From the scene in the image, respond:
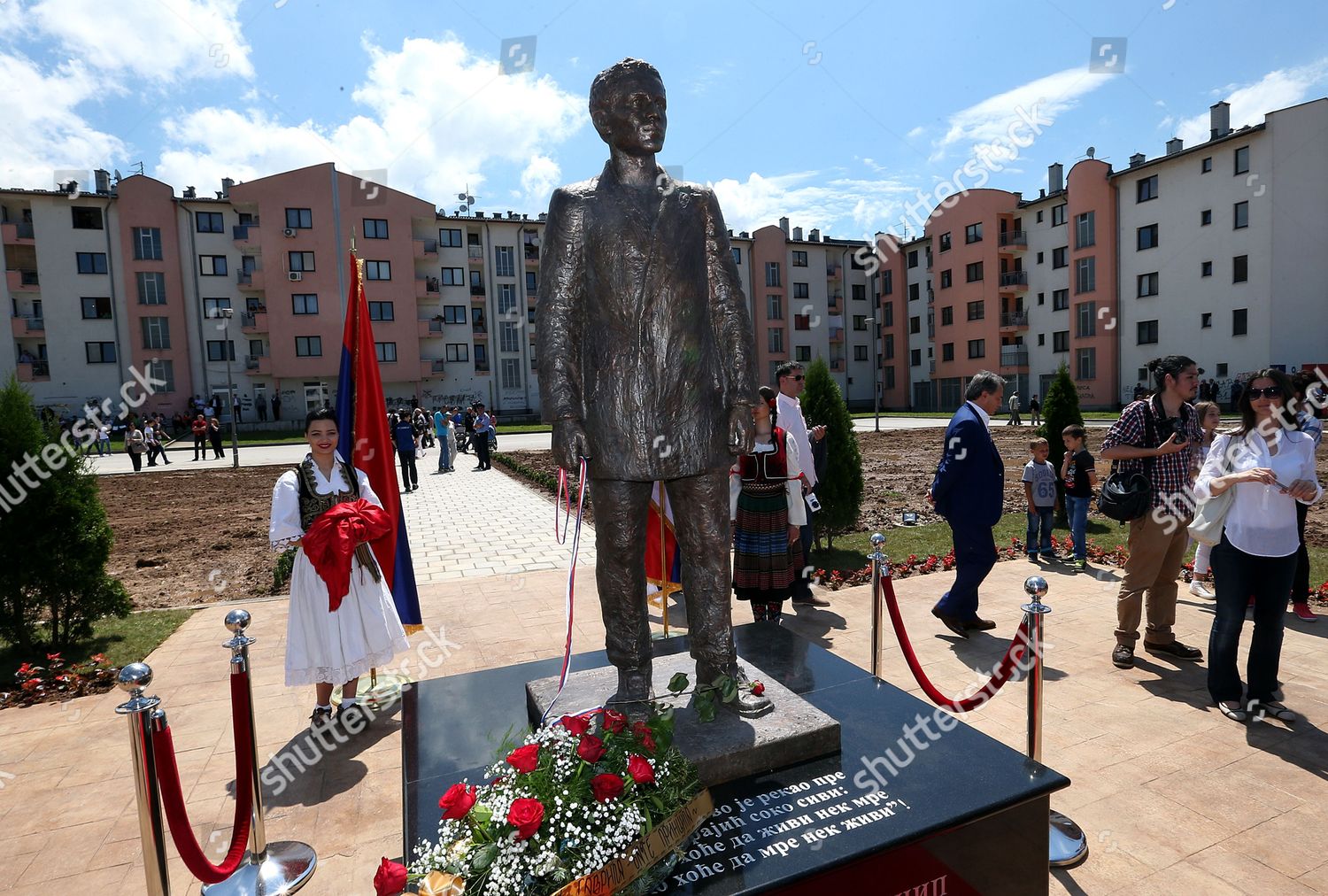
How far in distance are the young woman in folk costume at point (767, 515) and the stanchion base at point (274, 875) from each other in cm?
356

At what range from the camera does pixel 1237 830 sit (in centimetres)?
327

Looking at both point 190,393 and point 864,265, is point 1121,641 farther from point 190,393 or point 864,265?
point 864,265

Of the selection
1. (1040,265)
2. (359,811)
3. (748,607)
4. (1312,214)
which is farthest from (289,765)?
(1040,265)

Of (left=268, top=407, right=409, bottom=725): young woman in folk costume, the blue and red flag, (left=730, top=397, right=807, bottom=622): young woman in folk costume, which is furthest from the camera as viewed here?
(left=730, top=397, right=807, bottom=622): young woman in folk costume

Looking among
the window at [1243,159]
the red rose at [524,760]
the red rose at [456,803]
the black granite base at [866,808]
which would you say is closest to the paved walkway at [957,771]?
the black granite base at [866,808]

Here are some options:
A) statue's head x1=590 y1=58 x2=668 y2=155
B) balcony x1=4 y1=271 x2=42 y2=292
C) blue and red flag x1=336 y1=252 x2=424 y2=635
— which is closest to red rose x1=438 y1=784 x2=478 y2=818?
statue's head x1=590 y1=58 x2=668 y2=155

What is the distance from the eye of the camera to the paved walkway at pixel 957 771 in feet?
10.5

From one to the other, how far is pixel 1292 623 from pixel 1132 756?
3343mm

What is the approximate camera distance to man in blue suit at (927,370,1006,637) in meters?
5.82

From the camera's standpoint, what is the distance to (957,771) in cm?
295

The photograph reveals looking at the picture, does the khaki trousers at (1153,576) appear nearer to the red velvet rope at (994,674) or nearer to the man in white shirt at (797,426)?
the red velvet rope at (994,674)

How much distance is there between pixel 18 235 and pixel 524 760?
163 ft

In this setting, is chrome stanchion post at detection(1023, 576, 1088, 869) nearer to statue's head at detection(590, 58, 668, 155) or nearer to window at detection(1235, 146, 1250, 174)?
statue's head at detection(590, 58, 668, 155)

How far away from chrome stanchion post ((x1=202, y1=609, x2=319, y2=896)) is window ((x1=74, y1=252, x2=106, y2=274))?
→ 45884 mm
